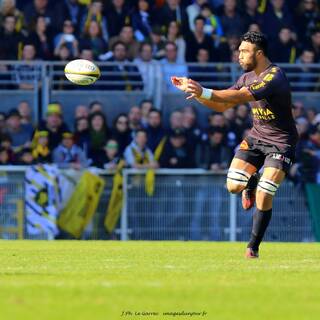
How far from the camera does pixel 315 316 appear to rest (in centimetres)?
782

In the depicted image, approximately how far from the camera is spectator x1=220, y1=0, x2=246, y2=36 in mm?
23312

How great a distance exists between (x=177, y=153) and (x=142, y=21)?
2.99 meters

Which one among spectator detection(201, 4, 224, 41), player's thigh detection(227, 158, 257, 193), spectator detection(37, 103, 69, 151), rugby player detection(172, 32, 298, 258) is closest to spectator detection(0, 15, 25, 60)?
spectator detection(37, 103, 69, 151)

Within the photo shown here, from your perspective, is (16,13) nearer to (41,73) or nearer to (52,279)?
(41,73)

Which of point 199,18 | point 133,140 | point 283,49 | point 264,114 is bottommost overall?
point 133,140

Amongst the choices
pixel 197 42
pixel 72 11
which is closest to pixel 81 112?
pixel 72 11

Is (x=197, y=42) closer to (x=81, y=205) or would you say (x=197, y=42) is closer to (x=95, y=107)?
(x=95, y=107)

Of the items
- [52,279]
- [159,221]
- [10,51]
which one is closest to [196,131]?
[159,221]

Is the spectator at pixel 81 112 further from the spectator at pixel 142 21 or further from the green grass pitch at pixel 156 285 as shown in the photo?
the green grass pitch at pixel 156 285

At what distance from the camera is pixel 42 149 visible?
20812mm

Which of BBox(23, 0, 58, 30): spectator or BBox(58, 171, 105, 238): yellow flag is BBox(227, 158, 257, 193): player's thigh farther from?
BBox(23, 0, 58, 30): spectator

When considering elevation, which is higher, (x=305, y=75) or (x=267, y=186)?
(x=305, y=75)

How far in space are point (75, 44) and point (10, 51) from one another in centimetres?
121

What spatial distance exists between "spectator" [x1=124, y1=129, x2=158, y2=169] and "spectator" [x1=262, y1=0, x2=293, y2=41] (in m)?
3.96
